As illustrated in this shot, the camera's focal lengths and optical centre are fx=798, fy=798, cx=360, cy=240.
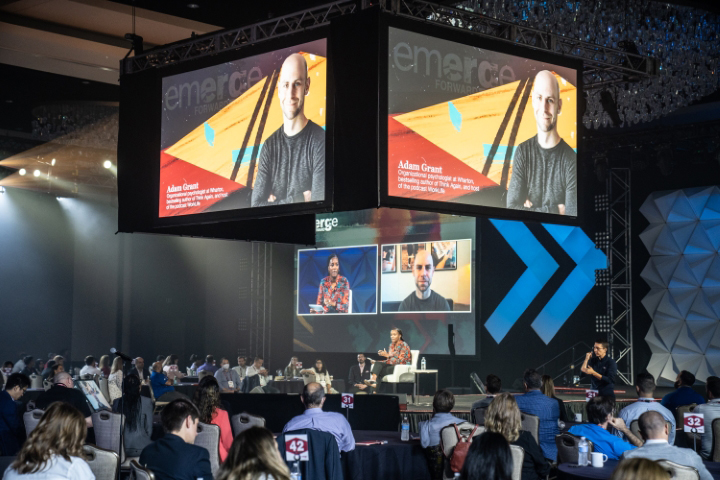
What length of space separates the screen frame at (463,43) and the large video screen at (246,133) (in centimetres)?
62

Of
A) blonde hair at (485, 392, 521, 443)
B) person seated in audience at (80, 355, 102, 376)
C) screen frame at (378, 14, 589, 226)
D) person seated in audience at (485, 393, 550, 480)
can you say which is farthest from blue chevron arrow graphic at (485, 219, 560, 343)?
blonde hair at (485, 392, 521, 443)

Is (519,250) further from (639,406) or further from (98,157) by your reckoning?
(639,406)

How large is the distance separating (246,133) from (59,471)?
4337 millimetres

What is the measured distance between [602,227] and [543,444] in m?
9.74

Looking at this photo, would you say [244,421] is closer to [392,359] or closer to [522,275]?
[392,359]

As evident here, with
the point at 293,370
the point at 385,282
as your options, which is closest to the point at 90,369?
the point at 293,370

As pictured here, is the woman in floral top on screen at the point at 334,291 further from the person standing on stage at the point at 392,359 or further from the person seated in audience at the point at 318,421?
the person seated in audience at the point at 318,421

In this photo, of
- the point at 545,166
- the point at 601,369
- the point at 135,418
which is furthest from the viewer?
the point at 601,369

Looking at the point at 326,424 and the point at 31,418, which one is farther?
the point at 31,418

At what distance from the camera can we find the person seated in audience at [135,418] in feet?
22.4

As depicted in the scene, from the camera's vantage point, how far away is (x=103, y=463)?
4.31m

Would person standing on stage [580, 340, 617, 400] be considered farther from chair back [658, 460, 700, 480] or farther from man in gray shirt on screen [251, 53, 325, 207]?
chair back [658, 460, 700, 480]

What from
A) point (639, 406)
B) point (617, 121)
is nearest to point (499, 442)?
point (639, 406)

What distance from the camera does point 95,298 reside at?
66.2ft
